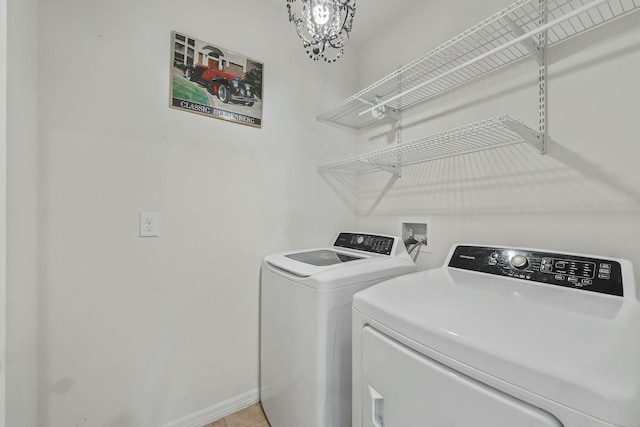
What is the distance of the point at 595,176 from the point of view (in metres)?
0.96

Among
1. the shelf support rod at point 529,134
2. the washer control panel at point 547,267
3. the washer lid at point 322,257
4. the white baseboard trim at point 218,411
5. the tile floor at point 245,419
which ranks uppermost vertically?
the shelf support rod at point 529,134

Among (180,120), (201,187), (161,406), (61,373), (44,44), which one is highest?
(44,44)

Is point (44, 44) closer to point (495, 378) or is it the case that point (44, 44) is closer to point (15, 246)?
point (15, 246)

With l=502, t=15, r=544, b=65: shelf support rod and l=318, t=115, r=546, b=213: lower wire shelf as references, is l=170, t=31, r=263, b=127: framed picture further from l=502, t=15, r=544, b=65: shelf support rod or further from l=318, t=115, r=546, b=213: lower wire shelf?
l=502, t=15, r=544, b=65: shelf support rod

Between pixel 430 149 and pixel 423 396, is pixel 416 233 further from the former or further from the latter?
pixel 423 396

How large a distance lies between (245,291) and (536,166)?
160cm

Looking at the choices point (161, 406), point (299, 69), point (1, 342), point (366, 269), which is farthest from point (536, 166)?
point (161, 406)

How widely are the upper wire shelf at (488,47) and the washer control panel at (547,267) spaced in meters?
0.77

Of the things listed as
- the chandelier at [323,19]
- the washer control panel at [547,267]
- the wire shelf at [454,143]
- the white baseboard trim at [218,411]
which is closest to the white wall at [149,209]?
the white baseboard trim at [218,411]

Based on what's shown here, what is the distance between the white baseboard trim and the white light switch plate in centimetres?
98

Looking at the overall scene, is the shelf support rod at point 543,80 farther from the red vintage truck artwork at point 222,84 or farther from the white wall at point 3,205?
the white wall at point 3,205

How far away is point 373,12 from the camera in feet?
5.56

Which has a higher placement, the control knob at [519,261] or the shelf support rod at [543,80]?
the shelf support rod at [543,80]

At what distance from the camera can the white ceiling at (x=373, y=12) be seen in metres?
1.61
